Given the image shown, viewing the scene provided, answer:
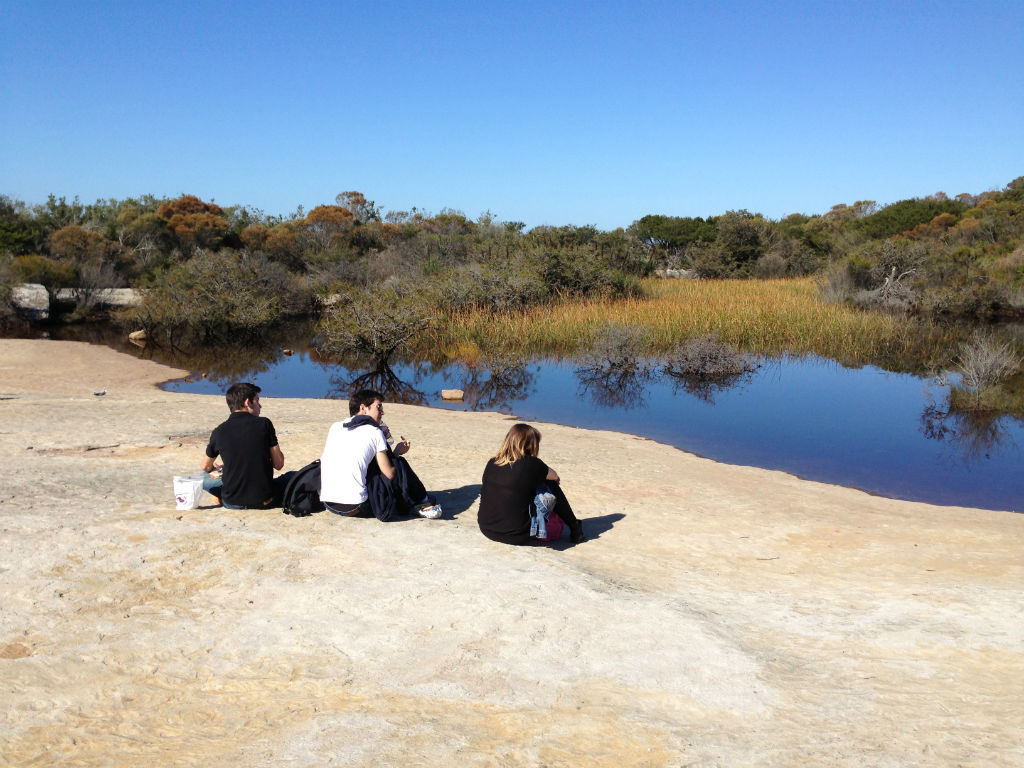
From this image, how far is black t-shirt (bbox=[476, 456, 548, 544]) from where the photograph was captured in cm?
596

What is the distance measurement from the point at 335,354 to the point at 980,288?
1984 cm

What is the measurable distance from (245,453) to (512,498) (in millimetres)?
2090

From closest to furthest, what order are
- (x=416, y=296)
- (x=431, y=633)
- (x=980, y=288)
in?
(x=431, y=633) < (x=416, y=296) < (x=980, y=288)

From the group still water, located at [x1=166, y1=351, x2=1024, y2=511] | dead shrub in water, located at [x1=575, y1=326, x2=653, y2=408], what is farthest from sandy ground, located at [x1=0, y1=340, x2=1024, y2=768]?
dead shrub in water, located at [x1=575, y1=326, x2=653, y2=408]

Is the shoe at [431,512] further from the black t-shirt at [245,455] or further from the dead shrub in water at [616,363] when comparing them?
the dead shrub in water at [616,363]

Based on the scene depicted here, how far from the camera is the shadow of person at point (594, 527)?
20.7 feet

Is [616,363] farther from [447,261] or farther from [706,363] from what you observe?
[447,261]

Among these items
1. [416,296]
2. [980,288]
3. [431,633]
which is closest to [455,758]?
[431,633]

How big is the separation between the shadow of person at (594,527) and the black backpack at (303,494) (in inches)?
75.3

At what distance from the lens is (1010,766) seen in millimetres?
3152

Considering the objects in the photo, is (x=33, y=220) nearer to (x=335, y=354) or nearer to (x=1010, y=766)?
(x=335, y=354)

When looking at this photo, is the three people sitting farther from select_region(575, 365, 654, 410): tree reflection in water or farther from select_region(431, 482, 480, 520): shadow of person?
select_region(575, 365, 654, 410): tree reflection in water

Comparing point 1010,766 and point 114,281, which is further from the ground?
point 114,281

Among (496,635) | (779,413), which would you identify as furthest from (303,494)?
(779,413)
